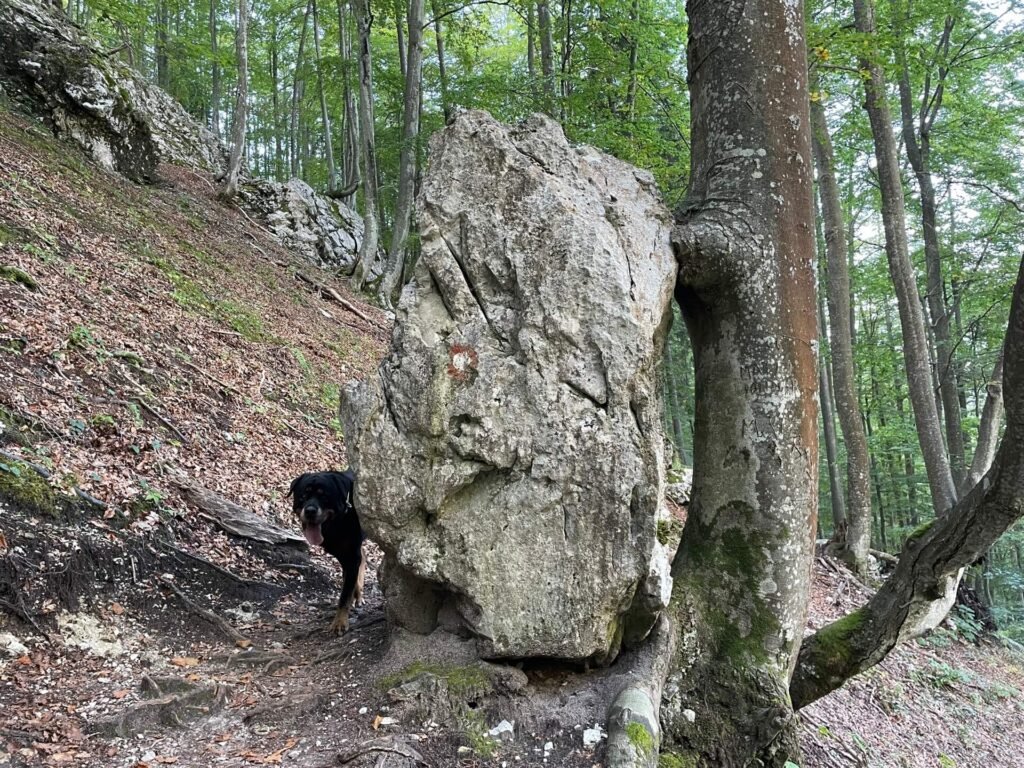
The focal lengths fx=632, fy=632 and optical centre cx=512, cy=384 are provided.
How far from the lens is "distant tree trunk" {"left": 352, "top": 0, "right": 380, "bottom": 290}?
13695 millimetres

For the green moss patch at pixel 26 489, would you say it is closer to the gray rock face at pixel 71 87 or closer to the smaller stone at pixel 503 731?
the smaller stone at pixel 503 731

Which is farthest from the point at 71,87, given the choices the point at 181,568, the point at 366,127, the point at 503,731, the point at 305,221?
the point at 503,731

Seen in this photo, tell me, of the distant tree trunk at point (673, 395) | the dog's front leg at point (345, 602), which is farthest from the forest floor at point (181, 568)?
the distant tree trunk at point (673, 395)

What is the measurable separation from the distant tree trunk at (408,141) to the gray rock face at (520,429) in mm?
10830

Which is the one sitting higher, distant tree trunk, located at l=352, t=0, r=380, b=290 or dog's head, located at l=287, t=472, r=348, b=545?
distant tree trunk, located at l=352, t=0, r=380, b=290

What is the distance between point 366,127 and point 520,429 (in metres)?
13.4

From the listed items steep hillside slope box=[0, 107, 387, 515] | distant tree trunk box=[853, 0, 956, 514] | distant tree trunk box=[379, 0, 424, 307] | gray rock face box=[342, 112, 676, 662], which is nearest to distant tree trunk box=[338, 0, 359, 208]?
distant tree trunk box=[379, 0, 424, 307]

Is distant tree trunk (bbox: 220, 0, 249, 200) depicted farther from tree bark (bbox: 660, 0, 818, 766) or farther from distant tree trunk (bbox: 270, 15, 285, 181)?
tree bark (bbox: 660, 0, 818, 766)

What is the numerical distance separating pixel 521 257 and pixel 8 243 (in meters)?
6.80

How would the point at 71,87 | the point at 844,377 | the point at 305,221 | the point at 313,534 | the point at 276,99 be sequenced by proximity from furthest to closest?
the point at 276,99
the point at 305,221
the point at 71,87
the point at 844,377
the point at 313,534

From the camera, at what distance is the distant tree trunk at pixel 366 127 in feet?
44.9

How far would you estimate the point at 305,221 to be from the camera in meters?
16.5

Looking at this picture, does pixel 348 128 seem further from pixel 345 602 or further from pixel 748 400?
pixel 748 400

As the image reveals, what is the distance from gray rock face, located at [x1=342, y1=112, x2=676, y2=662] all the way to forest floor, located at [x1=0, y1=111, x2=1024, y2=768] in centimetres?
46
